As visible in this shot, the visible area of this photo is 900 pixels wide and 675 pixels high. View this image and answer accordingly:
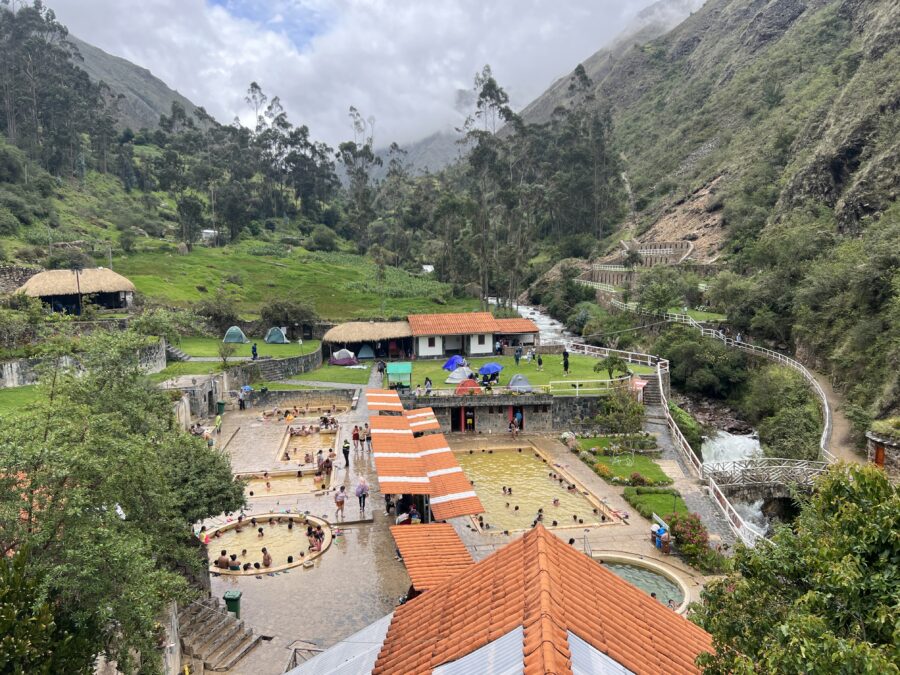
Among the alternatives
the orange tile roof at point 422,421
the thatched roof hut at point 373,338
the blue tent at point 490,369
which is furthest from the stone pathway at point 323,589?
the thatched roof hut at point 373,338

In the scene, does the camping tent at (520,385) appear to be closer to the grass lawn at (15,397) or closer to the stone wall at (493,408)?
the stone wall at (493,408)

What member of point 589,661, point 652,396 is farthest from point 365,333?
point 589,661

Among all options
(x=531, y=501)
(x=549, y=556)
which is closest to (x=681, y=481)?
(x=531, y=501)

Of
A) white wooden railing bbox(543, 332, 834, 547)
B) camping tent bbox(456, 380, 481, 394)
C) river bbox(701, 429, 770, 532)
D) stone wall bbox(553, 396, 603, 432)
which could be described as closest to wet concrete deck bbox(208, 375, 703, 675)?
white wooden railing bbox(543, 332, 834, 547)

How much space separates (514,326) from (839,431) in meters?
22.7

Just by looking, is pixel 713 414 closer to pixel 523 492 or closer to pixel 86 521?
pixel 523 492

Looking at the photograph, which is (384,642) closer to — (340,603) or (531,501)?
(340,603)

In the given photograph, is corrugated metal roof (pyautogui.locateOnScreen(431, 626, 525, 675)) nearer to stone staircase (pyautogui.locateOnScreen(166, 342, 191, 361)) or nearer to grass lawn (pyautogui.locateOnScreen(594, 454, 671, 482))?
grass lawn (pyautogui.locateOnScreen(594, 454, 671, 482))

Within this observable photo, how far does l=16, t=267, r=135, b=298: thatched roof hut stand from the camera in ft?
130

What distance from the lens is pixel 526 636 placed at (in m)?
7.20

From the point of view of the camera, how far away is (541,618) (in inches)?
288

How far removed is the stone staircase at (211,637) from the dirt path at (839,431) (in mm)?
21736

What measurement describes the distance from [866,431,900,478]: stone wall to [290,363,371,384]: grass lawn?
2721cm

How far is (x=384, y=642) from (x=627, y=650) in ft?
13.0
